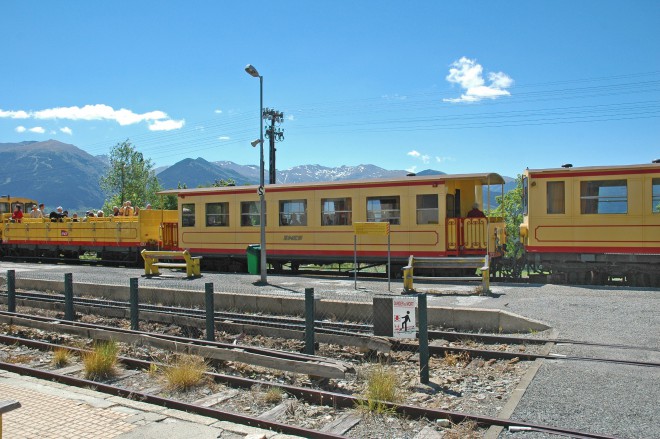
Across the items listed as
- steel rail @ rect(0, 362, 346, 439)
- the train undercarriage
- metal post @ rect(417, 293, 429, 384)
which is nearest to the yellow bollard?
the train undercarriage

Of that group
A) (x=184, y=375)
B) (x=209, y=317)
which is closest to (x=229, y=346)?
(x=209, y=317)

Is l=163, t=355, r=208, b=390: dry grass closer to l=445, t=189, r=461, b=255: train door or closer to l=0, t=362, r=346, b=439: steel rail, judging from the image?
l=0, t=362, r=346, b=439: steel rail

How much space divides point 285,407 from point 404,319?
2111 mm

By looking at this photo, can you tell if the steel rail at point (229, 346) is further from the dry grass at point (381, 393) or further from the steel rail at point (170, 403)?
the steel rail at point (170, 403)

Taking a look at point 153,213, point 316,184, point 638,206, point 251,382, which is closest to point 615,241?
point 638,206

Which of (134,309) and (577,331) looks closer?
(577,331)

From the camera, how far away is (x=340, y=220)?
59.6 ft

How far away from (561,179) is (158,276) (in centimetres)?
1286

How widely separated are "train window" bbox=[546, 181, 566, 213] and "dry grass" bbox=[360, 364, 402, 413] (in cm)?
1061

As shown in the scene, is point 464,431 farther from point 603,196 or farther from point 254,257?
point 254,257

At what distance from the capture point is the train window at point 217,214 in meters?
20.6

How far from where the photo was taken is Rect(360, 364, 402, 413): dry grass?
621 cm

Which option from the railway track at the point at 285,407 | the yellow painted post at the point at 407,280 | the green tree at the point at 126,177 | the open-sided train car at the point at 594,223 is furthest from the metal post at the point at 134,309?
the green tree at the point at 126,177

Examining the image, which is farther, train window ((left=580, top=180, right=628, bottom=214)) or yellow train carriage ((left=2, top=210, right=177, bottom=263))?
yellow train carriage ((left=2, top=210, right=177, bottom=263))
